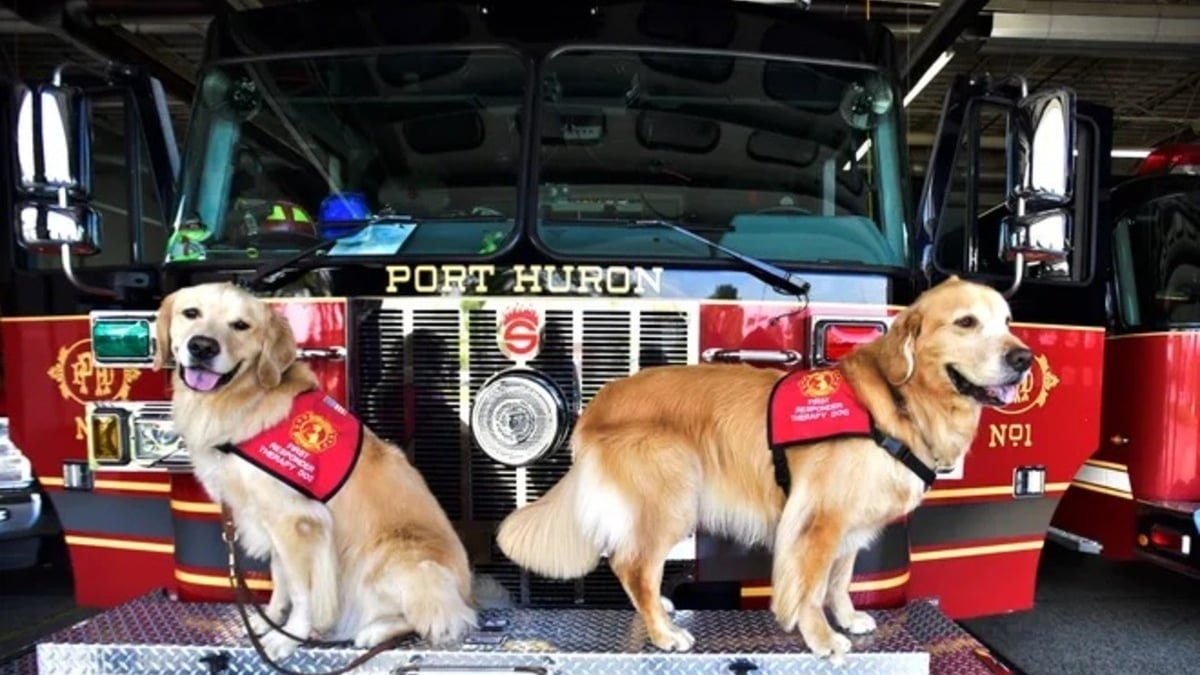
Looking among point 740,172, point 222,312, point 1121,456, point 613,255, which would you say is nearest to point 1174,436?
point 1121,456

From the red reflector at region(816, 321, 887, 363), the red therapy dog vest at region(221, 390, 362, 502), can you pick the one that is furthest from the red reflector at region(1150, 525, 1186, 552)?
the red therapy dog vest at region(221, 390, 362, 502)

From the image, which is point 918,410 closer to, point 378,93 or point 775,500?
point 775,500

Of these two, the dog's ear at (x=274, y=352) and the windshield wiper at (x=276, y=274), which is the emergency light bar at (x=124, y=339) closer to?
the windshield wiper at (x=276, y=274)

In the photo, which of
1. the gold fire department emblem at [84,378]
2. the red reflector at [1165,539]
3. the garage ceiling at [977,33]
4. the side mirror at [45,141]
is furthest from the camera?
the garage ceiling at [977,33]

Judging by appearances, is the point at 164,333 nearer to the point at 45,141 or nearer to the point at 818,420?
the point at 45,141

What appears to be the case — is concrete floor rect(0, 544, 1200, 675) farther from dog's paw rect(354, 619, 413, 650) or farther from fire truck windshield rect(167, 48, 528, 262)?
dog's paw rect(354, 619, 413, 650)

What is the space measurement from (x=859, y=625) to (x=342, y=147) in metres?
2.33

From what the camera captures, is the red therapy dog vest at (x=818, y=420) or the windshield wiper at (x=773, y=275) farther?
the windshield wiper at (x=773, y=275)

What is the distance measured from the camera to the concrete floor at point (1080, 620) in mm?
4848

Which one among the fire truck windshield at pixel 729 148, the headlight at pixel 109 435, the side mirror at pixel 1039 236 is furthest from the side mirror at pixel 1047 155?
the headlight at pixel 109 435

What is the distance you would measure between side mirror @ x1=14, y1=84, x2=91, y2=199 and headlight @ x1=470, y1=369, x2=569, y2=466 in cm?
148

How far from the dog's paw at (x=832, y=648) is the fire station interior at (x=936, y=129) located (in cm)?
106

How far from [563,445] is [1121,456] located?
3436 mm

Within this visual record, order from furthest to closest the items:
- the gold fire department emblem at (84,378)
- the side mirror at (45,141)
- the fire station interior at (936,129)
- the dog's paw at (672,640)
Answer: the gold fire department emblem at (84,378) < the fire station interior at (936,129) < the side mirror at (45,141) < the dog's paw at (672,640)
